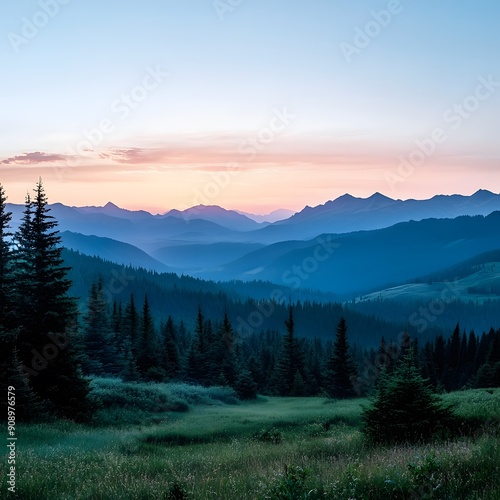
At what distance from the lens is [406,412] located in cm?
1373

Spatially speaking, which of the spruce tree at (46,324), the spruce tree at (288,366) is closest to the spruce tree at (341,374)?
the spruce tree at (288,366)

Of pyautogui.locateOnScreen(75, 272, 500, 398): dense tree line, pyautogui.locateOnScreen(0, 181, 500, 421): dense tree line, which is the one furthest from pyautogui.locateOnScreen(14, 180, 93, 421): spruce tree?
pyautogui.locateOnScreen(75, 272, 500, 398): dense tree line

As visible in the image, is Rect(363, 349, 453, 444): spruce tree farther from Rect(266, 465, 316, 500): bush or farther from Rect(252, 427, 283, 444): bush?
Rect(266, 465, 316, 500): bush

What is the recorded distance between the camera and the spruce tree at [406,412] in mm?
13594

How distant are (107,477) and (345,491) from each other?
14.7ft

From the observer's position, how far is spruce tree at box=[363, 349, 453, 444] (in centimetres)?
1359

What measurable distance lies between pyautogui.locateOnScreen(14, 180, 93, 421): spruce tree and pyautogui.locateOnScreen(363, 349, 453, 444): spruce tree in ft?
52.5

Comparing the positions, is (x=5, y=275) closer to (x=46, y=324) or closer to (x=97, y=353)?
(x=46, y=324)

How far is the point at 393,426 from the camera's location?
45.0 feet

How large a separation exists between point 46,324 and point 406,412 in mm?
18181

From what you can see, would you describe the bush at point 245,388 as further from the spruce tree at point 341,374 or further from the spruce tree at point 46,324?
the spruce tree at point 46,324

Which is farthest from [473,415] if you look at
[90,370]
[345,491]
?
[90,370]

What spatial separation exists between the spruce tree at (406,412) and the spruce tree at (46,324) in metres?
16.0

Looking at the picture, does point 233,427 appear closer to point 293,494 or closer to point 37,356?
point 37,356
